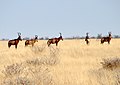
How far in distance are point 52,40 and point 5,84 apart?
29.3 meters

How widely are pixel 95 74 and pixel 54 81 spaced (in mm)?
1755

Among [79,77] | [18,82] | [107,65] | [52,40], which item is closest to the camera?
[18,82]

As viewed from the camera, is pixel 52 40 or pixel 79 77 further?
pixel 52 40

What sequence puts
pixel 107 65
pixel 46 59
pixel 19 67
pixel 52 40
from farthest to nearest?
pixel 52 40 → pixel 46 59 → pixel 107 65 → pixel 19 67

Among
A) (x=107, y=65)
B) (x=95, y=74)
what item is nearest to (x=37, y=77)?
(x=95, y=74)

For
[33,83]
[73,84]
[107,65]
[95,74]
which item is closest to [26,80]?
[33,83]

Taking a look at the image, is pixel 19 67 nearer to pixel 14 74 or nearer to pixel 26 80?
pixel 14 74

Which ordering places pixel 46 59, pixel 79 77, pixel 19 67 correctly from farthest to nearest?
pixel 46 59, pixel 19 67, pixel 79 77

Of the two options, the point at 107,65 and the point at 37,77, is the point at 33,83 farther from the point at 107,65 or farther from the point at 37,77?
the point at 107,65

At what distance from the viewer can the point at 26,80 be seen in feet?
26.3

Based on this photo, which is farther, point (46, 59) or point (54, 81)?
point (46, 59)

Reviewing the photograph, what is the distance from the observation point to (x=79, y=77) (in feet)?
32.6

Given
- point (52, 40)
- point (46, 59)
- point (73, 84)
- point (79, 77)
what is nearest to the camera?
point (73, 84)

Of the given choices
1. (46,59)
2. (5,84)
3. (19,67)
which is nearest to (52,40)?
(46,59)
